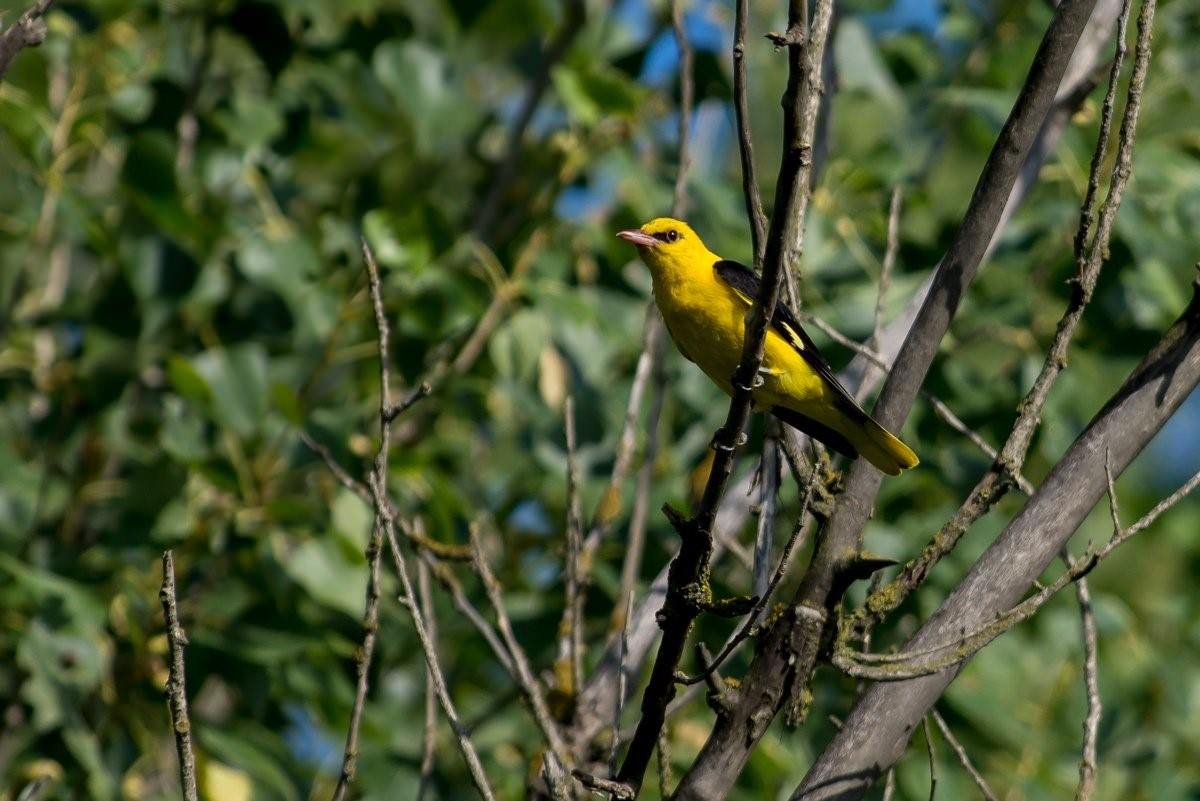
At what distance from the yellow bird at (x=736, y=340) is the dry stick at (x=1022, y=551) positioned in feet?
3.33

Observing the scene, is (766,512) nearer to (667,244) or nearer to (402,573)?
(402,573)

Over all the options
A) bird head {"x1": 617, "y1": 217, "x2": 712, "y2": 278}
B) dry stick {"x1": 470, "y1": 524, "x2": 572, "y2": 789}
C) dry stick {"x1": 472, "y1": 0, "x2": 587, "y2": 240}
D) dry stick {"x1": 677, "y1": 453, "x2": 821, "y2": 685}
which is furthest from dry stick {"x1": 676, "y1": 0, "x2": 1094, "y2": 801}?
dry stick {"x1": 472, "y1": 0, "x2": 587, "y2": 240}

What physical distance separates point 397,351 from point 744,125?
253 cm

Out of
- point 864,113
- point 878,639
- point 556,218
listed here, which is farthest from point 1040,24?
point 878,639

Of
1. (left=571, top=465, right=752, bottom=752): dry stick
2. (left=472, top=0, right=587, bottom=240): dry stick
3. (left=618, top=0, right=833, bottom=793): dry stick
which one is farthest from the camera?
(left=472, top=0, right=587, bottom=240): dry stick

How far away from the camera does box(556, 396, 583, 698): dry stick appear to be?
3.42 metres

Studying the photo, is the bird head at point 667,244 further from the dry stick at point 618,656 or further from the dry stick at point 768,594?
the dry stick at point 768,594

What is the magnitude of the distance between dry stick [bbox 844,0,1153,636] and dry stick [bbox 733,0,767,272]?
563mm

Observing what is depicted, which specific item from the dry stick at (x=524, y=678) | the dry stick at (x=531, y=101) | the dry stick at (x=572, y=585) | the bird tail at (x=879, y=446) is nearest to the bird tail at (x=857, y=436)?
the bird tail at (x=879, y=446)

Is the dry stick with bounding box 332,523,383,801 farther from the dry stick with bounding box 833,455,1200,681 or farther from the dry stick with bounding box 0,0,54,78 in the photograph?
the dry stick with bounding box 0,0,54,78

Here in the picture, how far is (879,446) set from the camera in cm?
305

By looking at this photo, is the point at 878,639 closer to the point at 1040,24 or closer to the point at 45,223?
the point at 1040,24

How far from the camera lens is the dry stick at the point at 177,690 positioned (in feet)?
7.52

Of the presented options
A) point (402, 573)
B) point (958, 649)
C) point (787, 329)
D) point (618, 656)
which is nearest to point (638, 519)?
point (618, 656)
